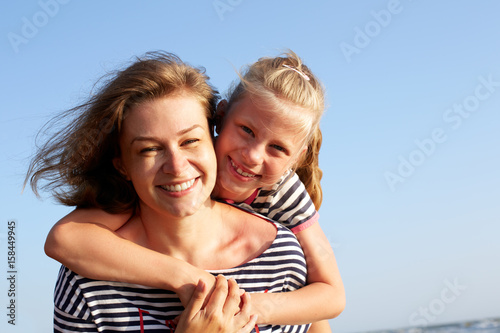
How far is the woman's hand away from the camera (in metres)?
2.77

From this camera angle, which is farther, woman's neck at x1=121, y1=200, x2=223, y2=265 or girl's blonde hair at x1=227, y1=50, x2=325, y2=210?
girl's blonde hair at x1=227, y1=50, x2=325, y2=210

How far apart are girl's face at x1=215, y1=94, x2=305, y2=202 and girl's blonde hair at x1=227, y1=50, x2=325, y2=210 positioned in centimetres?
8

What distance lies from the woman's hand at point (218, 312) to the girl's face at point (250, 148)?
839mm

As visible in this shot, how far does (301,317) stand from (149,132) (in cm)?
152

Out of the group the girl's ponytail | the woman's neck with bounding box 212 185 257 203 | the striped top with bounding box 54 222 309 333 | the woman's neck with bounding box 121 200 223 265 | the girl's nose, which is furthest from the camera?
the girl's ponytail

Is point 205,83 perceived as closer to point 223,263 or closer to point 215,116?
point 215,116

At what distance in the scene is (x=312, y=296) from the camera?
130 inches

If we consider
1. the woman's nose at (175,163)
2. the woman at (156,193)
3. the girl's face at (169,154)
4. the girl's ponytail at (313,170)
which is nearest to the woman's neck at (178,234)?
the woman at (156,193)

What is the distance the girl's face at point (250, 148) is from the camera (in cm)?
349

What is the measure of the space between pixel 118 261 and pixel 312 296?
128 centimetres

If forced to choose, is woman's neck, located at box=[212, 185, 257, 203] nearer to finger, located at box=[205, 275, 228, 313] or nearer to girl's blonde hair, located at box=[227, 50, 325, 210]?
girl's blonde hair, located at box=[227, 50, 325, 210]

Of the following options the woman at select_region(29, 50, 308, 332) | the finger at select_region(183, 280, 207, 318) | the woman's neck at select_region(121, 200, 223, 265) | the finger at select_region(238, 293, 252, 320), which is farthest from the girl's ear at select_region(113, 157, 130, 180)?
the finger at select_region(238, 293, 252, 320)

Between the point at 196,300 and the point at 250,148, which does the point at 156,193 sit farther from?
the point at 250,148

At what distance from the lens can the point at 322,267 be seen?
3496 millimetres
